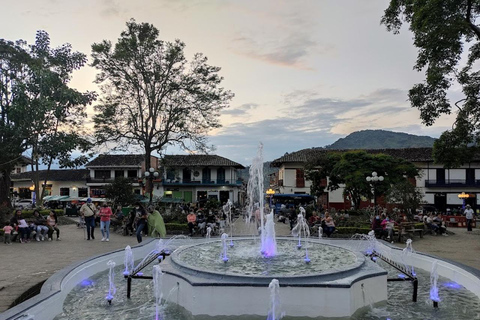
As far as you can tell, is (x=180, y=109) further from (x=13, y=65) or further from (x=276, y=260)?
(x=276, y=260)

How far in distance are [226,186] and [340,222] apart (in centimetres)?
2953

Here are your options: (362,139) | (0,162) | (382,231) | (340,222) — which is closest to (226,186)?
(0,162)

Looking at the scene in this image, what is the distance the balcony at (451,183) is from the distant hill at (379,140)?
85727 mm

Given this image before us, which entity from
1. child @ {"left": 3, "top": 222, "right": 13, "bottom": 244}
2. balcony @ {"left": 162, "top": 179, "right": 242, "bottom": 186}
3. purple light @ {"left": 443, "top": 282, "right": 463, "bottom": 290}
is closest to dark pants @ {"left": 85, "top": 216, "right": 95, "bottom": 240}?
child @ {"left": 3, "top": 222, "right": 13, "bottom": 244}

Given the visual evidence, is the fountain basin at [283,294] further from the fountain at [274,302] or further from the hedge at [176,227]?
the hedge at [176,227]

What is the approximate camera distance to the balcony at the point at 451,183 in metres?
36.4

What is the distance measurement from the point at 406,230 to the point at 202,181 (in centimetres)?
3254

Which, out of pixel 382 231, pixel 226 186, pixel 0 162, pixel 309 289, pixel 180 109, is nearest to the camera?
pixel 309 289

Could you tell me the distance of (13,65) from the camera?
2366 cm

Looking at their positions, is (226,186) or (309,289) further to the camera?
(226,186)

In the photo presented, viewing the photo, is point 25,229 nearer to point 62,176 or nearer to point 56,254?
point 56,254

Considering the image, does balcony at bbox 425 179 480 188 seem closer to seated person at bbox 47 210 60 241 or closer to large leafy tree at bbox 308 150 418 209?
large leafy tree at bbox 308 150 418 209

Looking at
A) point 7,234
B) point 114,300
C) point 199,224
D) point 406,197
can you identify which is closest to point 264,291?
point 114,300

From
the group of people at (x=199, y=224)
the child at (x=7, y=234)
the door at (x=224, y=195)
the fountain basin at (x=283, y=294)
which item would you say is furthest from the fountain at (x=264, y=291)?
the door at (x=224, y=195)
